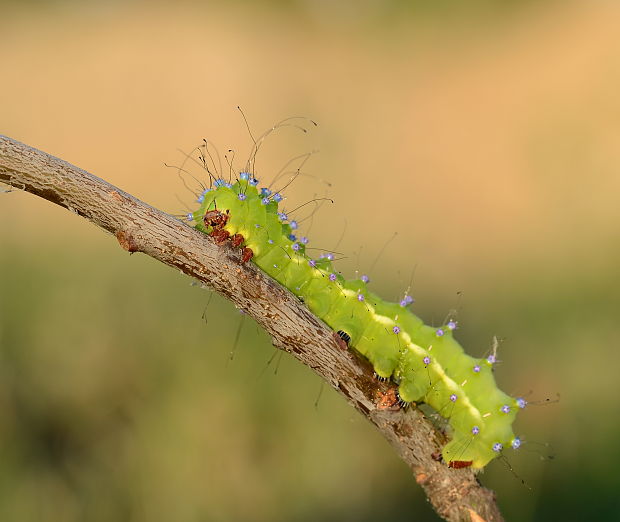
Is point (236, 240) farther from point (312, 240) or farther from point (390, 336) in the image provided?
point (312, 240)

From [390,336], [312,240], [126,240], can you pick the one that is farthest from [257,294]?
[312,240]

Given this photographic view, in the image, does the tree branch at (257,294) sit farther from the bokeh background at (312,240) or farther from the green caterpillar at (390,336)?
the bokeh background at (312,240)

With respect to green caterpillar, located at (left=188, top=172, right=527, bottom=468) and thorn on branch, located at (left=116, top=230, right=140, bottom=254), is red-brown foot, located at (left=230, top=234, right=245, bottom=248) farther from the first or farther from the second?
thorn on branch, located at (left=116, top=230, right=140, bottom=254)

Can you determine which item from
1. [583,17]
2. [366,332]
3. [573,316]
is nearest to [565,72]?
[583,17]

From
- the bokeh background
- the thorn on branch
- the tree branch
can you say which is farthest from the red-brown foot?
the bokeh background

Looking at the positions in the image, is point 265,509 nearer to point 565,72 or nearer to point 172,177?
point 172,177

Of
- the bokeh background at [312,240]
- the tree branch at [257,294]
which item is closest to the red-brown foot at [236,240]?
the tree branch at [257,294]
